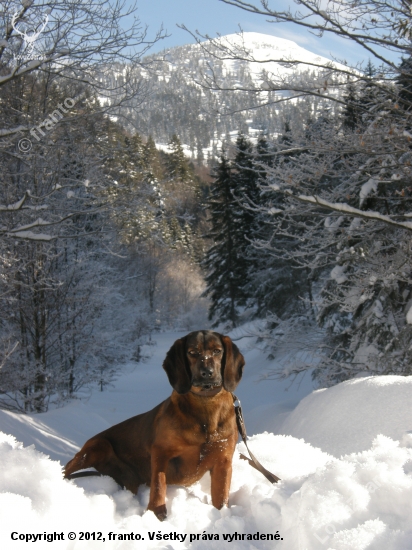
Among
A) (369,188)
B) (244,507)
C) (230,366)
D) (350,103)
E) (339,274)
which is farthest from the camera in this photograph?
(339,274)

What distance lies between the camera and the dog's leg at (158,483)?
261cm

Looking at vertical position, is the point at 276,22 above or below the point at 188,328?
above

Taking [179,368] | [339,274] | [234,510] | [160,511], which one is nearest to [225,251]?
[339,274]

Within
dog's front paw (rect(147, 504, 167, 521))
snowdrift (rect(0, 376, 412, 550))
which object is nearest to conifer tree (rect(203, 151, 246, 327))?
snowdrift (rect(0, 376, 412, 550))

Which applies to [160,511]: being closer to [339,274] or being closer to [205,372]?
[205,372]

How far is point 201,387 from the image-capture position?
Result: 281 cm

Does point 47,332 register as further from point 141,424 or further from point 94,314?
point 141,424

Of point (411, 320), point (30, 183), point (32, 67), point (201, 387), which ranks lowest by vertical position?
point (411, 320)

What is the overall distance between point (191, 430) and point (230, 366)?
1.48ft

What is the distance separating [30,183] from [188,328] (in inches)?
1484

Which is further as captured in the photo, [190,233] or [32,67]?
[190,233]

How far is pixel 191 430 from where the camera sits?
2754 mm

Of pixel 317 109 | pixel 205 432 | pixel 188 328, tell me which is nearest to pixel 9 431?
pixel 205 432

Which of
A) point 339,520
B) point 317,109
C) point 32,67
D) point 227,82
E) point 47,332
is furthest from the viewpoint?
point 47,332
